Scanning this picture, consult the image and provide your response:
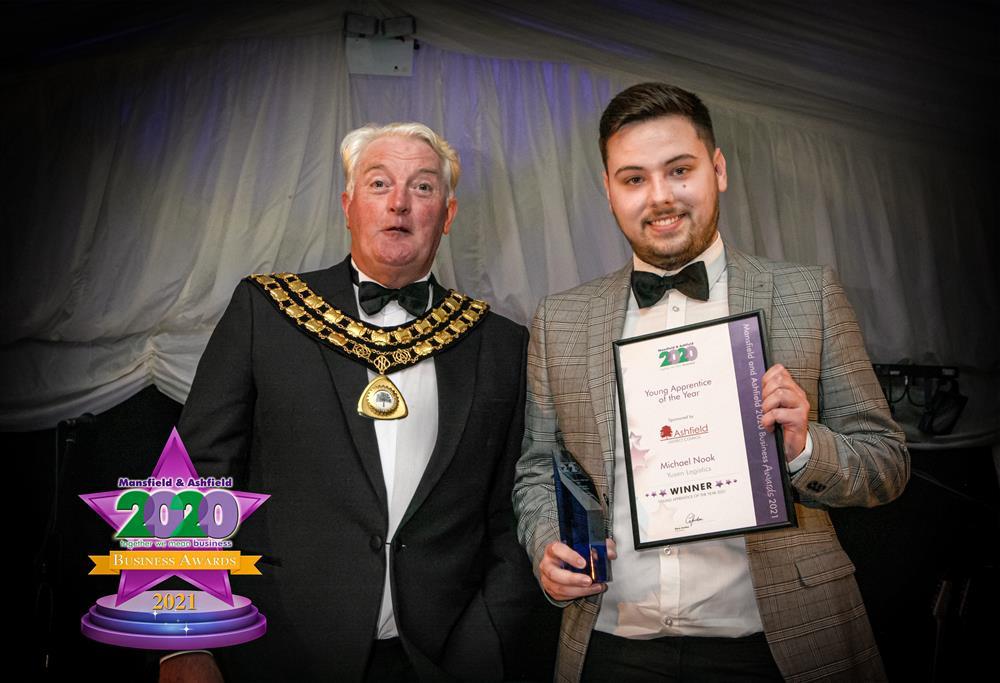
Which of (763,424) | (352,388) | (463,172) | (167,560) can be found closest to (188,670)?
(167,560)

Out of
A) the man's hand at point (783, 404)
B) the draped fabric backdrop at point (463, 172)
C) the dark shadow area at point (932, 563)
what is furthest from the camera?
the dark shadow area at point (932, 563)

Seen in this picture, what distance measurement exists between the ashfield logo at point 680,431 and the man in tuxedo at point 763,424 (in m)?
0.12

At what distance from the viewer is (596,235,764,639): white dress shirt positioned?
1816mm

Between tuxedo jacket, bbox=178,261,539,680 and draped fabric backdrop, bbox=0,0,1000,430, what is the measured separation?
850 mm

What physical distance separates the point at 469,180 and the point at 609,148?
985 millimetres

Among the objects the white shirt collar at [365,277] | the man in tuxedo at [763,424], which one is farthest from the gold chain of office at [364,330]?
the man in tuxedo at [763,424]

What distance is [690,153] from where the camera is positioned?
201 centimetres

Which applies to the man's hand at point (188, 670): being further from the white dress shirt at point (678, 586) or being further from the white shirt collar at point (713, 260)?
the white shirt collar at point (713, 260)

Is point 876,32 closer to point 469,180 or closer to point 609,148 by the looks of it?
point 609,148

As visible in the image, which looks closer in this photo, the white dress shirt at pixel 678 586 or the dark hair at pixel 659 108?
the white dress shirt at pixel 678 586

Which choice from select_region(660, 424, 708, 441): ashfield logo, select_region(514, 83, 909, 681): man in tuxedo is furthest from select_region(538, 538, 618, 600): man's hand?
select_region(660, 424, 708, 441): ashfield logo

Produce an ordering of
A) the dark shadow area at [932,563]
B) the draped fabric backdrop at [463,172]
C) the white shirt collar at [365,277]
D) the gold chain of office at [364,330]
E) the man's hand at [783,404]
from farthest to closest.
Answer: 1. the dark shadow area at [932,563]
2. the draped fabric backdrop at [463,172]
3. the white shirt collar at [365,277]
4. the gold chain of office at [364,330]
5. the man's hand at [783,404]

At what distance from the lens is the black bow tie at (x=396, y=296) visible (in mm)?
2205

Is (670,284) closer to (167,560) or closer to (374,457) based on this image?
(374,457)
